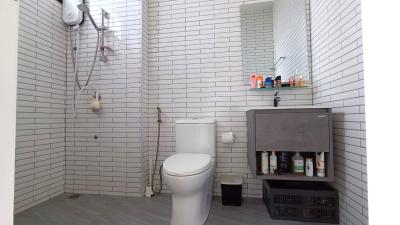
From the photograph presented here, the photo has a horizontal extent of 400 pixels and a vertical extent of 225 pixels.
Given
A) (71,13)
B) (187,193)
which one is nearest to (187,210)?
(187,193)

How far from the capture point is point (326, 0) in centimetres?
173

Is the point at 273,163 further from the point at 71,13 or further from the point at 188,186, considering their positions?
the point at 71,13

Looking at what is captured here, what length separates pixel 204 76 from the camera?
7.47ft

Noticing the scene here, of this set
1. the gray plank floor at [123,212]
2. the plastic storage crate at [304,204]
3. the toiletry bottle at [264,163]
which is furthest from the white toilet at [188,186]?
the plastic storage crate at [304,204]

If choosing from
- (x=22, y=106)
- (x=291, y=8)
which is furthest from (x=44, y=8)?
(x=291, y=8)

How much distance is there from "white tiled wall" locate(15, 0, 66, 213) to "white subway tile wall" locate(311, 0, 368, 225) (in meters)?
2.61

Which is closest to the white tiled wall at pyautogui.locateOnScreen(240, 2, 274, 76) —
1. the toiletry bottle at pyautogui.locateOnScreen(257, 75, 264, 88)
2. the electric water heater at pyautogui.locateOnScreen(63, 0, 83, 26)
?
the toiletry bottle at pyautogui.locateOnScreen(257, 75, 264, 88)

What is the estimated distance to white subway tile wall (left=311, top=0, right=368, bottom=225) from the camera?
1.32m

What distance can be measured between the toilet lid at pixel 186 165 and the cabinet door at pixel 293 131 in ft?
1.49

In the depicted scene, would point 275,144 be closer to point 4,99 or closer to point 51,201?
point 4,99

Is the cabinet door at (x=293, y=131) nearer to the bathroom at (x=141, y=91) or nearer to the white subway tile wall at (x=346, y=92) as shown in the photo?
the white subway tile wall at (x=346, y=92)

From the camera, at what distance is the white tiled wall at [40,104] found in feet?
6.16

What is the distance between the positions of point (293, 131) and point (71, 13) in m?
2.52

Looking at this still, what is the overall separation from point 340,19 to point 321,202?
138 cm
